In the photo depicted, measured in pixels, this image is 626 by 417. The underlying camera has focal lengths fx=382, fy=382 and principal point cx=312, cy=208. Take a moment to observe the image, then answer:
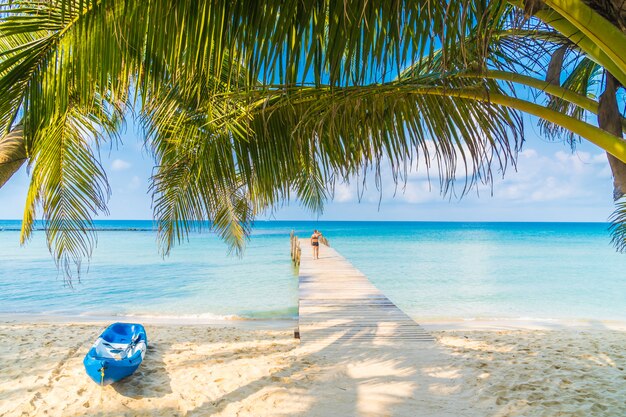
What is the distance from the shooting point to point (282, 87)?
55.7 inches

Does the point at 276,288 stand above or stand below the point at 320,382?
below

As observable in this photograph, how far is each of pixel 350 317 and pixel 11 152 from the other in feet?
15.2

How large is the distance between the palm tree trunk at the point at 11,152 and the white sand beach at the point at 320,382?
2.69 meters

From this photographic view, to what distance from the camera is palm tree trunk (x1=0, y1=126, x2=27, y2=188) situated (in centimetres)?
193

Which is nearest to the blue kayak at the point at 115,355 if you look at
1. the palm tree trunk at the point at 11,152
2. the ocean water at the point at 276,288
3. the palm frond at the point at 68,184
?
the palm frond at the point at 68,184

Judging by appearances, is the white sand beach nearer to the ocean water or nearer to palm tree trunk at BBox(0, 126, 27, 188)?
palm tree trunk at BBox(0, 126, 27, 188)

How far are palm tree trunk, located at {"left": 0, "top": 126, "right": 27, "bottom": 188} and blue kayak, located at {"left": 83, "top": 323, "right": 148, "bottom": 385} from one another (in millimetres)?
2820

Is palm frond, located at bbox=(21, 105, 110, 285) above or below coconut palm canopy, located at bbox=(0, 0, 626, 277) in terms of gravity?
below

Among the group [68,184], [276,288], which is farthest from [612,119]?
[276,288]

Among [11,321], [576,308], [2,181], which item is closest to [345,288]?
[2,181]

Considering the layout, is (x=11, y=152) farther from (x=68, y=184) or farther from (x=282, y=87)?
(x=282, y=87)

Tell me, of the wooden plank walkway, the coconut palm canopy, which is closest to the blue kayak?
the coconut palm canopy

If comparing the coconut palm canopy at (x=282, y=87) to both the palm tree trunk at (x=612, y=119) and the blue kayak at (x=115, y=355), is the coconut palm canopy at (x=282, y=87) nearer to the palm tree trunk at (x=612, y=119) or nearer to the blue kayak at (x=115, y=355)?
the palm tree trunk at (x=612, y=119)

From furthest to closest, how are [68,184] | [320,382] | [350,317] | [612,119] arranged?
[350,317] < [320,382] < [68,184] < [612,119]
